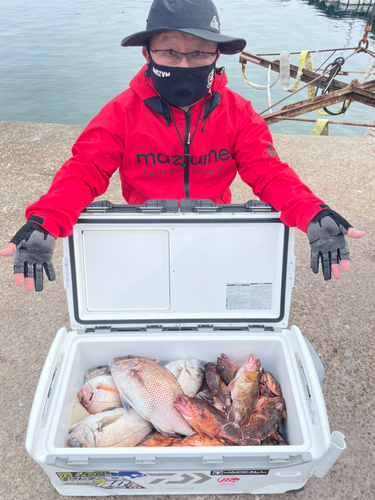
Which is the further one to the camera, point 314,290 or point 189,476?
point 314,290

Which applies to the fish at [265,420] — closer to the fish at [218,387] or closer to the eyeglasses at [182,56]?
the fish at [218,387]

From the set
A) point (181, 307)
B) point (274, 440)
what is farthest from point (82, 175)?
point (274, 440)

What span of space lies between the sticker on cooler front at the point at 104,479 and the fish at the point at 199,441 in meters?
0.24

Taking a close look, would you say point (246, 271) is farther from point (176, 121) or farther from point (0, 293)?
point (0, 293)

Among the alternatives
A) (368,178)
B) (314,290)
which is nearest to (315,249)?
(314,290)

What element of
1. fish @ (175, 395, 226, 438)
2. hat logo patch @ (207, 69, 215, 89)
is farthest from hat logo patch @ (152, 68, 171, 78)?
fish @ (175, 395, 226, 438)

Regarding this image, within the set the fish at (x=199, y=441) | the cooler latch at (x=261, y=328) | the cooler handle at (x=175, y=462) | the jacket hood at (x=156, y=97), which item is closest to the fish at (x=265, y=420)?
the fish at (x=199, y=441)

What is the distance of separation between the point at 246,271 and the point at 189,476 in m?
1.03

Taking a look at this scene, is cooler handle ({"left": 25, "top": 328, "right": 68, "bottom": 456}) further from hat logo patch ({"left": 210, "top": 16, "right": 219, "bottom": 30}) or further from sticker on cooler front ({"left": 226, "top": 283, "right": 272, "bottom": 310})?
hat logo patch ({"left": 210, "top": 16, "right": 219, "bottom": 30})

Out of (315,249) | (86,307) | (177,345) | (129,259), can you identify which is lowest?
(177,345)

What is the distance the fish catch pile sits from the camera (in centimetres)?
168

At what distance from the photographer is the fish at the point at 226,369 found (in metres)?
1.96

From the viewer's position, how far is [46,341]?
274cm

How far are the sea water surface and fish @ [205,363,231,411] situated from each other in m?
11.5
